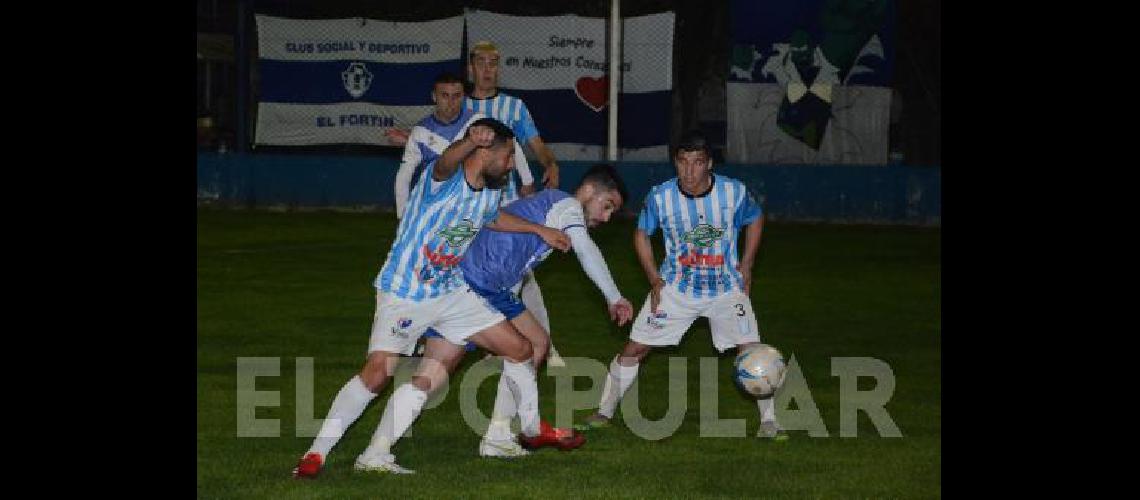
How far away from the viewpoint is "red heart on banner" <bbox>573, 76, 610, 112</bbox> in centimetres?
2645

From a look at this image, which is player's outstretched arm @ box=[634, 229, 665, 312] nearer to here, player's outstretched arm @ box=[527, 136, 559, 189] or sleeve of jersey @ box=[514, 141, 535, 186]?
player's outstretched arm @ box=[527, 136, 559, 189]

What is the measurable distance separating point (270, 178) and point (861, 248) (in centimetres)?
A: 944

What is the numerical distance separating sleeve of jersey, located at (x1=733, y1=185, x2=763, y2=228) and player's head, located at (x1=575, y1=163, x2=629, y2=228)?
1390mm

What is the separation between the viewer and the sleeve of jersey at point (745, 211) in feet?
33.7

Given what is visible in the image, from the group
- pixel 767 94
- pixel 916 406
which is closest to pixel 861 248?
pixel 767 94

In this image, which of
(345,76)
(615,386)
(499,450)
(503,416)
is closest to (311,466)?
(499,450)

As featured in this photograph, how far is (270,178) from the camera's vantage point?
26.6m

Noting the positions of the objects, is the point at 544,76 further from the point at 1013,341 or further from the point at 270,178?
the point at 1013,341

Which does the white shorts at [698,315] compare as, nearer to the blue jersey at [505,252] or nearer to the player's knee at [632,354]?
the player's knee at [632,354]

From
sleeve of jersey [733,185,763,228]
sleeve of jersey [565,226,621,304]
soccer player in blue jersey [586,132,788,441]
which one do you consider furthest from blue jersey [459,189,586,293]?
sleeve of jersey [733,185,763,228]

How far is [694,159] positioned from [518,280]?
4.49 ft

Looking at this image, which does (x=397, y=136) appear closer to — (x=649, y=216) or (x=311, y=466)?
(x=649, y=216)

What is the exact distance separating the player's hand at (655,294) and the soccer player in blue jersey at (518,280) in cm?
86

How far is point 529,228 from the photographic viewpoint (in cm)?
877
